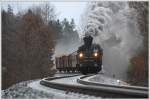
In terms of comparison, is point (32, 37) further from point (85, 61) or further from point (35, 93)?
point (85, 61)

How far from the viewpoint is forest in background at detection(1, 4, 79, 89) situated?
42.9ft

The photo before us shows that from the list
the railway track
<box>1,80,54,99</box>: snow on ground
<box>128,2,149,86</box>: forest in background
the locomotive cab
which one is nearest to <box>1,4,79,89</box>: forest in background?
<box>1,80,54,99</box>: snow on ground

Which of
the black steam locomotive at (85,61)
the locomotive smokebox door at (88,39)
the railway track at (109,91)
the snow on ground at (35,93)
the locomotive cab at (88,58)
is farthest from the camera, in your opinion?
the black steam locomotive at (85,61)

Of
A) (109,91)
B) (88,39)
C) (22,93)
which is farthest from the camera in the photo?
(88,39)

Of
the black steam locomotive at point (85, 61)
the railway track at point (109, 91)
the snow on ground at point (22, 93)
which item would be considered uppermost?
the black steam locomotive at point (85, 61)

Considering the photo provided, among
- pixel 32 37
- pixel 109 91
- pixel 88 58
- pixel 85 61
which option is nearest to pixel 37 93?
pixel 109 91

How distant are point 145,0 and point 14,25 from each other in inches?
195

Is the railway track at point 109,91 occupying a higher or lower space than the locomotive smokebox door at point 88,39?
lower

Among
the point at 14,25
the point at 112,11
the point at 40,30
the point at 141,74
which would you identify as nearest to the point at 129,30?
the point at 112,11

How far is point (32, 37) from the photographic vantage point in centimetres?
1384

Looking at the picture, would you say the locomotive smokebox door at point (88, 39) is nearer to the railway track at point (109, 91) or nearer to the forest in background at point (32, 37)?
the forest in background at point (32, 37)

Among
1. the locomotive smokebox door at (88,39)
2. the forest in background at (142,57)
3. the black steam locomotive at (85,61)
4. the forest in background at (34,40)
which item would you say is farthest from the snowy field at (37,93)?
the black steam locomotive at (85,61)

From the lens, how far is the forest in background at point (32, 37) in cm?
1307

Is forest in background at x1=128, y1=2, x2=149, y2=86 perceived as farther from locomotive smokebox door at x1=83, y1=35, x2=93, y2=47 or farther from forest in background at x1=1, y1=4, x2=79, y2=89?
locomotive smokebox door at x1=83, y1=35, x2=93, y2=47
